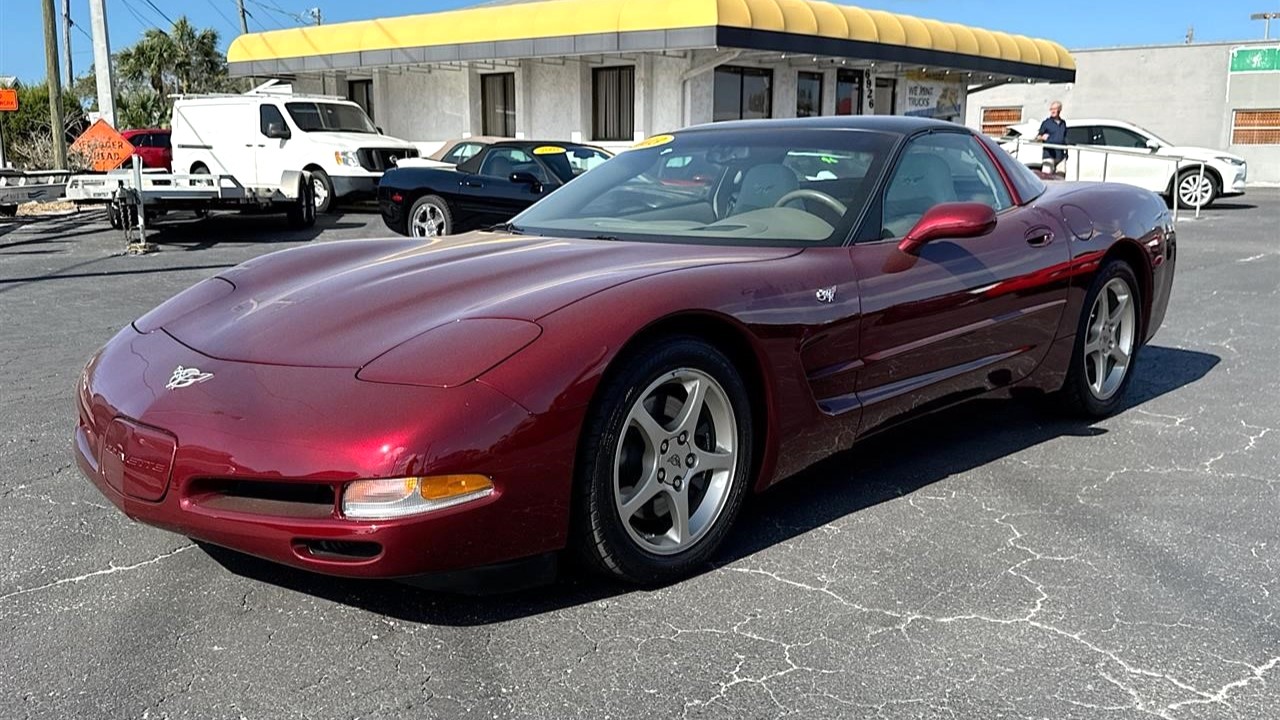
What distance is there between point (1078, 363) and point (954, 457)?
0.79 meters

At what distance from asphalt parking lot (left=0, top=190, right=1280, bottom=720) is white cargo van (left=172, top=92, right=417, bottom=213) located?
12396mm

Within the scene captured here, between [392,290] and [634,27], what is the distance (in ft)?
51.6

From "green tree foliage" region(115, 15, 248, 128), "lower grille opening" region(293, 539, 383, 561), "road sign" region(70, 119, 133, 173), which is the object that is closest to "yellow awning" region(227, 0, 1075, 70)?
"road sign" region(70, 119, 133, 173)

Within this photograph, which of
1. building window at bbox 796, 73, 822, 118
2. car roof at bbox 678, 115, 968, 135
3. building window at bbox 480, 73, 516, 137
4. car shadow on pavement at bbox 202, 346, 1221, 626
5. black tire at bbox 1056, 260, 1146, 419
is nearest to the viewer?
car shadow on pavement at bbox 202, 346, 1221, 626

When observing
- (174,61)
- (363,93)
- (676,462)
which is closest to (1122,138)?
(363,93)

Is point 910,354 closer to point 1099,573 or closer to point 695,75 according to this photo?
point 1099,573

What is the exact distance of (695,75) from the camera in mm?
19531

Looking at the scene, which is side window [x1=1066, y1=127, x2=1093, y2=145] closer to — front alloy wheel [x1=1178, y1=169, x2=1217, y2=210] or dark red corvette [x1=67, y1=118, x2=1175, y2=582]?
front alloy wheel [x1=1178, y1=169, x2=1217, y2=210]

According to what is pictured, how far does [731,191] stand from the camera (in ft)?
12.7

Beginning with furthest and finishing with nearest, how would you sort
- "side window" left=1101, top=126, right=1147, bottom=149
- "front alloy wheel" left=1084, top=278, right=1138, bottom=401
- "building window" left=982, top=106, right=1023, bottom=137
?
"building window" left=982, top=106, right=1023, bottom=137
"side window" left=1101, top=126, right=1147, bottom=149
"front alloy wheel" left=1084, top=278, right=1138, bottom=401

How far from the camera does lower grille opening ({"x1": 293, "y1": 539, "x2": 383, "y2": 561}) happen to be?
2438 millimetres

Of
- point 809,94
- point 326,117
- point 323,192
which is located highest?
point 809,94

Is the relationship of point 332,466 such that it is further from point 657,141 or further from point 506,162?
point 506,162

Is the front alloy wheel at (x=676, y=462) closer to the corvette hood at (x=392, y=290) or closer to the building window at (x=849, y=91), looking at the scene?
the corvette hood at (x=392, y=290)
